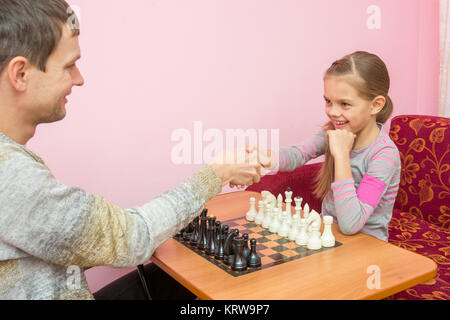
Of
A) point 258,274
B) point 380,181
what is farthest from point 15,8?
point 380,181

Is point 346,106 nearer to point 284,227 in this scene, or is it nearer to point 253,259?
point 284,227

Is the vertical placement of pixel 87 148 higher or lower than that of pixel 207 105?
lower

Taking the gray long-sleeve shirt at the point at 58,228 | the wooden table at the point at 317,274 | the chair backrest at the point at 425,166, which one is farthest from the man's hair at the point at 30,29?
the chair backrest at the point at 425,166

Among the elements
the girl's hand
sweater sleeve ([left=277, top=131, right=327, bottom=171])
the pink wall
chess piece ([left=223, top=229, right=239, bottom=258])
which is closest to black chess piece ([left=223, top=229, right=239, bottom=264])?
chess piece ([left=223, top=229, right=239, bottom=258])

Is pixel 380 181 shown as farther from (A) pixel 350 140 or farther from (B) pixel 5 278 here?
(B) pixel 5 278

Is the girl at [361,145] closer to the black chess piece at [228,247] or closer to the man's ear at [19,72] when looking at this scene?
the black chess piece at [228,247]

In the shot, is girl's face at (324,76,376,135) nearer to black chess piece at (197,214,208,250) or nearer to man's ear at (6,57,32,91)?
black chess piece at (197,214,208,250)

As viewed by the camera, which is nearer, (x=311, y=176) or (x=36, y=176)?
(x=36, y=176)

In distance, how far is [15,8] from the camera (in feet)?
3.54

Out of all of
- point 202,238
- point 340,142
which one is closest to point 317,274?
point 202,238

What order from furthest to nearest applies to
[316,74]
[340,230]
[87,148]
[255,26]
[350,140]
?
[316,74], [255,26], [87,148], [350,140], [340,230]

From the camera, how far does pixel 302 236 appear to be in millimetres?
1539

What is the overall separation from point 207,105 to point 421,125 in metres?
1.19

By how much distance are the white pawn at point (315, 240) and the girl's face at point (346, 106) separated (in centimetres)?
56
